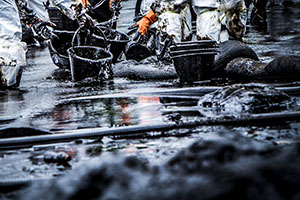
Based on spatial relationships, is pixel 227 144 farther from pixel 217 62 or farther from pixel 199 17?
pixel 199 17

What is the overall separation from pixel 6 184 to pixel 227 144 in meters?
1.15

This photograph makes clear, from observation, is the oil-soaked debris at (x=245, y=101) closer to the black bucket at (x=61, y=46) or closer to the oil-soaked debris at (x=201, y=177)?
the oil-soaked debris at (x=201, y=177)

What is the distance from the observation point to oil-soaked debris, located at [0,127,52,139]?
3.66 meters

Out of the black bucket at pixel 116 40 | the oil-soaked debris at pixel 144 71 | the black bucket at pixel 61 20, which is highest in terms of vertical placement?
the black bucket at pixel 61 20

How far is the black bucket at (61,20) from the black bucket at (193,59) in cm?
300

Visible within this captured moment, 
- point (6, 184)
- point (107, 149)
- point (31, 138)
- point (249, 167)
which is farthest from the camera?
point (31, 138)

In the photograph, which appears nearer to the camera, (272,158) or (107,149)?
(272,158)

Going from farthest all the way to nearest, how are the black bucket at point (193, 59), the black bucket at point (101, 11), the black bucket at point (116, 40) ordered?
1. the black bucket at point (101, 11)
2. the black bucket at point (116, 40)
3. the black bucket at point (193, 59)

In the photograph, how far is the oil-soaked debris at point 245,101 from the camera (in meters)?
4.04

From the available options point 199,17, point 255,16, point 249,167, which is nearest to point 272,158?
point 249,167

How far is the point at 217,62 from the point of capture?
6730mm

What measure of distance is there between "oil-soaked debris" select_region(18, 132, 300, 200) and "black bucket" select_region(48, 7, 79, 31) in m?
6.63

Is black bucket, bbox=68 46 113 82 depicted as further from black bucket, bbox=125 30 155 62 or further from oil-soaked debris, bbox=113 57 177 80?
black bucket, bbox=125 30 155 62

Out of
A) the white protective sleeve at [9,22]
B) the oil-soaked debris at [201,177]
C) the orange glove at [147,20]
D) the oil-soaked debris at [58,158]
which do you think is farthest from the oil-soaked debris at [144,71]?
Answer: the oil-soaked debris at [201,177]
